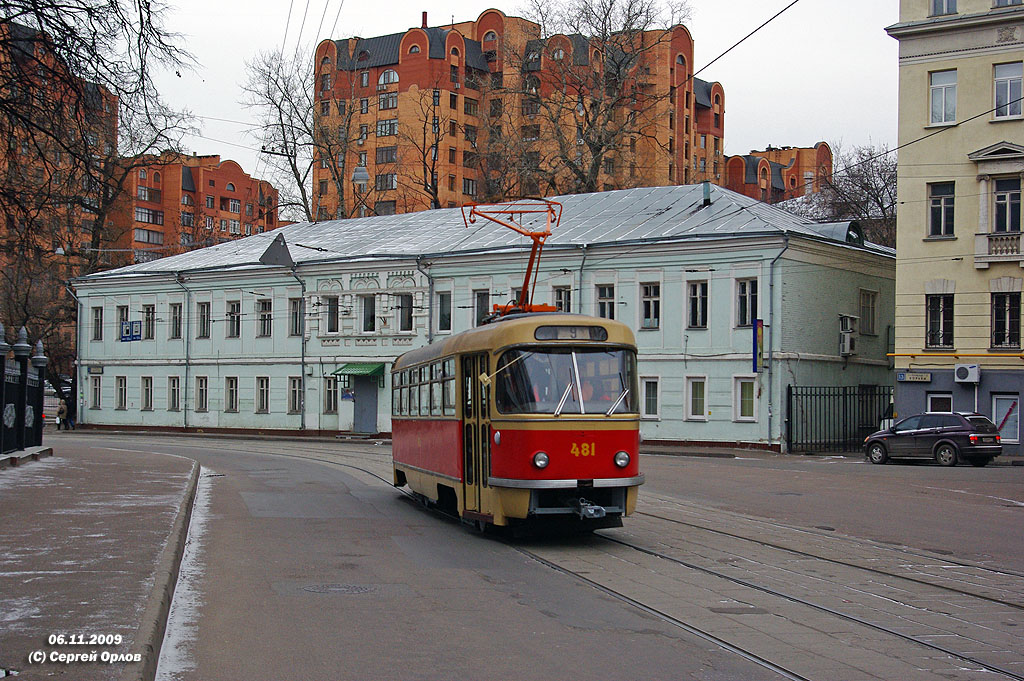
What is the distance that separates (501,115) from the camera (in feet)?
213

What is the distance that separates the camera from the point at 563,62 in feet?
189

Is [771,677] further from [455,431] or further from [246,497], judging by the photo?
[246,497]

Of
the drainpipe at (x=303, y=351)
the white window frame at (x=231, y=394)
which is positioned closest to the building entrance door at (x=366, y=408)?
the drainpipe at (x=303, y=351)

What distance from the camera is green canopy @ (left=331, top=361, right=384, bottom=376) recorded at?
48.1 m

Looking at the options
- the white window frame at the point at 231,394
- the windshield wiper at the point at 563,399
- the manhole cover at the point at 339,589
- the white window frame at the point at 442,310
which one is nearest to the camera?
the manhole cover at the point at 339,589

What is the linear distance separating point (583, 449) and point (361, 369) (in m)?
35.5

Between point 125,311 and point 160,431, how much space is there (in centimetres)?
684

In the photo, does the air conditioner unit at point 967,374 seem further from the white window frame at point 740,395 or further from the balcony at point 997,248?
the white window frame at point 740,395

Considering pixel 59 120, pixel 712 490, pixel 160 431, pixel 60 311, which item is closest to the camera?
pixel 59 120

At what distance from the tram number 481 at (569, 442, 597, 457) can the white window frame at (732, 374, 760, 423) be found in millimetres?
26275

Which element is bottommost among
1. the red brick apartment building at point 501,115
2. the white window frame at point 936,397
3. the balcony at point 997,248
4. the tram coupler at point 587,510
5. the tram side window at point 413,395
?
the tram coupler at point 587,510

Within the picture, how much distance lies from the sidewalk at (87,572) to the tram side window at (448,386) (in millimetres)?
Result: 3874

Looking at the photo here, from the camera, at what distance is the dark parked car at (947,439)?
31.1 m

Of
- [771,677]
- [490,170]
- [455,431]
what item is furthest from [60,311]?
[771,677]
